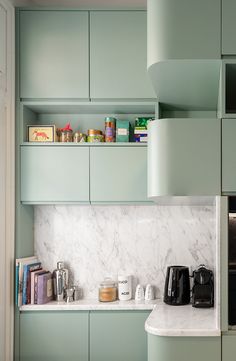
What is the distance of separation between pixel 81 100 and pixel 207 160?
1129 millimetres

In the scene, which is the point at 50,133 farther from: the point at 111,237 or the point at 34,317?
the point at 34,317

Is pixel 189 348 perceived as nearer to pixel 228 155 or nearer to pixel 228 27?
pixel 228 155

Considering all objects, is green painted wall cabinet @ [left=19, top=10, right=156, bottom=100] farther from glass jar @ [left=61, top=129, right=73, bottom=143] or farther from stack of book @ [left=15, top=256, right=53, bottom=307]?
stack of book @ [left=15, top=256, right=53, bottom=307]

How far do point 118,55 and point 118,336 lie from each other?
190 cm

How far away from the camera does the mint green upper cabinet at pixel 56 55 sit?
3234 millimetres

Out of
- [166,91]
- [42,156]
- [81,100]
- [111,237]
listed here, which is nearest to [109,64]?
[81,100]

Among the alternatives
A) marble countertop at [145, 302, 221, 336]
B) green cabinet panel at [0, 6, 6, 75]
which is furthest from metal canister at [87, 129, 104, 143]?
marble countertop at [145, 302, 221, 336]

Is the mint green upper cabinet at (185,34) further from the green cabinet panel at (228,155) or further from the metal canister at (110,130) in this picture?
the metal canister at (110,130)

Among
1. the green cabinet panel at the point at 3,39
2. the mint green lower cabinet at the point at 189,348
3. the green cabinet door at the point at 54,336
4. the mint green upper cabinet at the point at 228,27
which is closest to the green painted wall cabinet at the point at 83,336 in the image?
the green cabinet door at the point at 54,336

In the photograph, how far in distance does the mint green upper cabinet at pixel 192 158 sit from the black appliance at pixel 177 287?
34.2 inches

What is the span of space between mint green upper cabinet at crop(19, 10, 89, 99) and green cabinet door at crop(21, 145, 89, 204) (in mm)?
391

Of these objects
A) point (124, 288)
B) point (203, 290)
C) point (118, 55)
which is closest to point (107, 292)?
point (124, 288)

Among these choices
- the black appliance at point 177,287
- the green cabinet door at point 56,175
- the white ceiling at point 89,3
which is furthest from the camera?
the white ceiling at point 89,3

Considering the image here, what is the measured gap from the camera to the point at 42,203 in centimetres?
326
